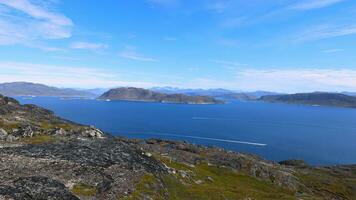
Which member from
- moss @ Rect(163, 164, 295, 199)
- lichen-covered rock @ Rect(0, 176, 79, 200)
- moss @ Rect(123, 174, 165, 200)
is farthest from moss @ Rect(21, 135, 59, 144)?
lichen-covered rock @ Rect(0, 176, 79, 200)

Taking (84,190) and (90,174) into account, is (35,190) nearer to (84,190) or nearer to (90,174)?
(84,190)

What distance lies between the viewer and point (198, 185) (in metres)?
64.6

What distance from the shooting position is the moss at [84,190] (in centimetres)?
4008

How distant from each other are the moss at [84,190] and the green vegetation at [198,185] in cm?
472

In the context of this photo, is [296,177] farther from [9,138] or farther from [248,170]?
[9,138]

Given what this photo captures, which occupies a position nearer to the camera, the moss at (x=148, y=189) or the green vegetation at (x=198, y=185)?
the moss at (x=148, y=189)

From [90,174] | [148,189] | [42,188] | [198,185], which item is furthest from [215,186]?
[42,188]

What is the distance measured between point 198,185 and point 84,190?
28.2 meters

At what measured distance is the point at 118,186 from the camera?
4522 cm

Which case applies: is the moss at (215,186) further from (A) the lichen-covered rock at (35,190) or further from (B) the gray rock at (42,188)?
(A) the lichen-covered rock at (35,190)

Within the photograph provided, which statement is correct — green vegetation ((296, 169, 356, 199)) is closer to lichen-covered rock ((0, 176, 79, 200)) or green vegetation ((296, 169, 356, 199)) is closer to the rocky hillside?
the rocky hillside

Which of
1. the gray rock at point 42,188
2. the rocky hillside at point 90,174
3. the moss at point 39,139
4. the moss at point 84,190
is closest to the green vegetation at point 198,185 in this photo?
the rocky hillside at point 90,174

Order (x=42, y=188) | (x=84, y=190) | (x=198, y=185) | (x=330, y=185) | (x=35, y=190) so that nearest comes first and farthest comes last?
(x=35, y=190) → (x=42, y=188) → (x=84, y=190) → (x=198, y=185) → (x=330, y=185)

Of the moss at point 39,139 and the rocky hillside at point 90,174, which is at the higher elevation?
the moss at point 39,139
